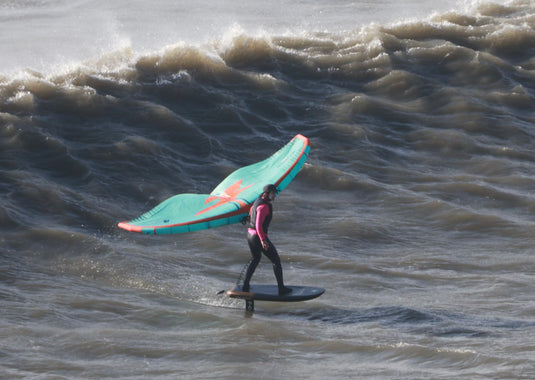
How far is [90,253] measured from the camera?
11398 millimetres

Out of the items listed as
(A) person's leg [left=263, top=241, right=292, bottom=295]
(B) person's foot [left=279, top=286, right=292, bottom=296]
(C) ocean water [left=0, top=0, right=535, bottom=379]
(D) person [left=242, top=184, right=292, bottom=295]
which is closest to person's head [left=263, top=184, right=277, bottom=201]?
(D) person [left=242, top=184, right=292, bottom=295]

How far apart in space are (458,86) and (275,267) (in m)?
10.1

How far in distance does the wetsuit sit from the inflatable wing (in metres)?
0.30

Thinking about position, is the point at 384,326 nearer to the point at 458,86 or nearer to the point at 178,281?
the point at 178,281

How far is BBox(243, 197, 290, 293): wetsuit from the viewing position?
945 centimetres

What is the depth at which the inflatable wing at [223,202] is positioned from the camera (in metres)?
9.42

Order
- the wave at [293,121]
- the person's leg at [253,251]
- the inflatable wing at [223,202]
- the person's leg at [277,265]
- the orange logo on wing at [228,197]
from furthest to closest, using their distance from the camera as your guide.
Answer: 1. the wave at [293,121]
2. the orange logo on wing at [228,197]
3. the person's leg at [253,251]
4. the person's leg at [277,265]
5. the inflatable wing at [223,202]

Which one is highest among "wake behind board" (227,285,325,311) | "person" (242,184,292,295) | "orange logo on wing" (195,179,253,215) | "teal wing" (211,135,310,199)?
"teal wing" (211,135,310,199)

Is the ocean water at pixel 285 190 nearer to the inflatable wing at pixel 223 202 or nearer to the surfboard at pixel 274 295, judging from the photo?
the surfboard at pixel 274 295

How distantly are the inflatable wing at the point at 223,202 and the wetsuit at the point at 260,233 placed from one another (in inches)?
11.7

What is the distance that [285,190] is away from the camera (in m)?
14.1

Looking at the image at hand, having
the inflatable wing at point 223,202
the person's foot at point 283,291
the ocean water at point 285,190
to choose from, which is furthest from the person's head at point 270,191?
the ocean water at point 285,190

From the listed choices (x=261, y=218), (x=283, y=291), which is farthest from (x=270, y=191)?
(x=283, y=291)

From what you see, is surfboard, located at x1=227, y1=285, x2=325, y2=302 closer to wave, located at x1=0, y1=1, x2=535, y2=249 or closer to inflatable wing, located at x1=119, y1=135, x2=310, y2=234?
inflatable wing, located at x1=119, y1=135, x2=310, y2=234
